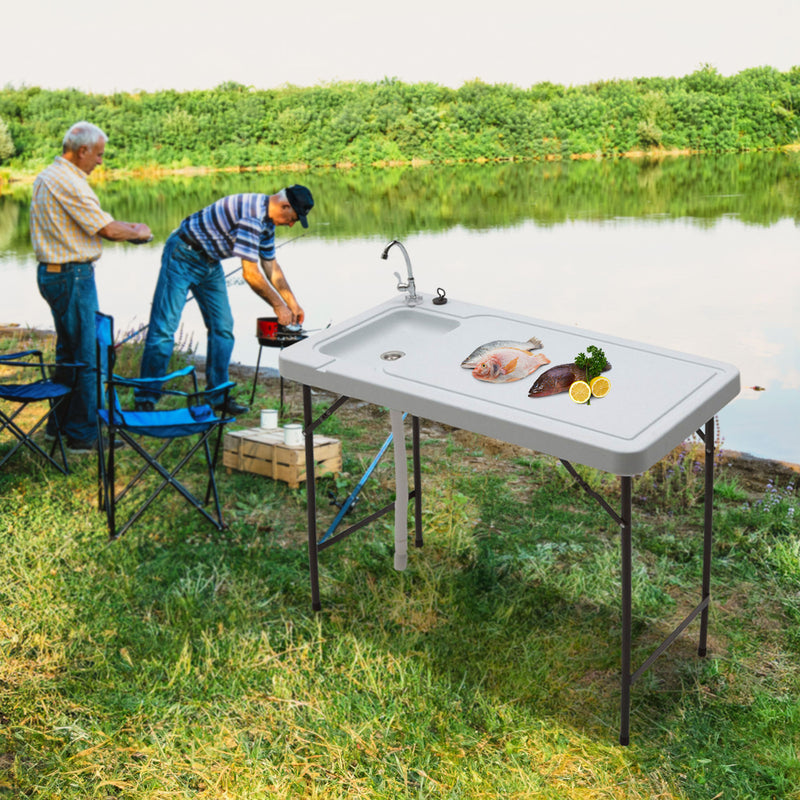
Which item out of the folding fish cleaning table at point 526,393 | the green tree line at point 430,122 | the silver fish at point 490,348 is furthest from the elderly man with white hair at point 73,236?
the green tree line at point 430,122

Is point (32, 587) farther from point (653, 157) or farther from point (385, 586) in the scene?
point (653, 157)

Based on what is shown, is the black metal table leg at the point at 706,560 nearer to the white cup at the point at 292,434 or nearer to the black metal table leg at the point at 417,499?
the black metal table leg at the point at 417,499

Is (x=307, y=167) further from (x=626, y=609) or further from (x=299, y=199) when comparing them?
(x=626, y=609)

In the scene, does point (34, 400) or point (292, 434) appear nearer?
point (34, 400)

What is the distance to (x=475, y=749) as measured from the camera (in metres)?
2.88

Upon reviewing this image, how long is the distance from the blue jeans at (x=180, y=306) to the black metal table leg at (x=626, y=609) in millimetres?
3331

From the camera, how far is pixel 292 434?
15.5ft

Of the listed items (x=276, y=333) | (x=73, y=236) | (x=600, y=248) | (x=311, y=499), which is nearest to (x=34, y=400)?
(x=73, y=236)

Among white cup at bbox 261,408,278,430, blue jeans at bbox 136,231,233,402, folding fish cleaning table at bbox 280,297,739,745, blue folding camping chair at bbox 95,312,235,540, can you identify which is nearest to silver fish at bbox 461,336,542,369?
folding fish cleaning table at bbox 280,297,739,745

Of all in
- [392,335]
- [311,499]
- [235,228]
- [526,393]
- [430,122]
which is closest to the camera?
[526,393]

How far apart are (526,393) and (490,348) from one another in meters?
0.37

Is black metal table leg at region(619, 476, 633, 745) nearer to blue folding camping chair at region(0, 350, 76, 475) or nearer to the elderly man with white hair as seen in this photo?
blue folding camping chair at region(0, 350, 76, 475)

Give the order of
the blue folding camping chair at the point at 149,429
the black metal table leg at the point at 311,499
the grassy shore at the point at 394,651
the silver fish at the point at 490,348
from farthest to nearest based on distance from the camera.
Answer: the blue folding camping chair at the point at 149,429
the black metal table leg at the point at 311,499
the silver fish at the point at 490,348
the grassy shore at the point at 394,651

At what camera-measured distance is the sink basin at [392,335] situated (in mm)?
3436
